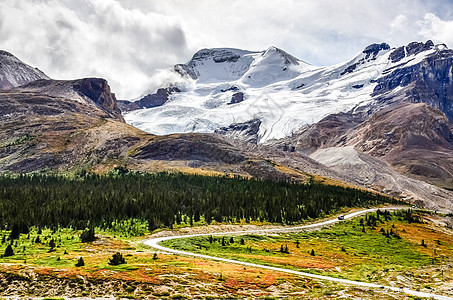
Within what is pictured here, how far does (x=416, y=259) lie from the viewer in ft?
205

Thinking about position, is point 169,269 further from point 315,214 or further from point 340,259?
point 315,214

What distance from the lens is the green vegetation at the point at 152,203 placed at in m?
76.2

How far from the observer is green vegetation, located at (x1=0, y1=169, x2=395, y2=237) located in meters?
76.2

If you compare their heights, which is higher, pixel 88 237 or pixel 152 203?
pixel 152 203

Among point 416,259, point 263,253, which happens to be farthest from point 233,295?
point 416,259

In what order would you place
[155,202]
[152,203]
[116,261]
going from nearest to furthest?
[116,261]
[152,203]
[155,202]

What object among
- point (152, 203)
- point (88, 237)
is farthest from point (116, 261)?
point (152, 203)

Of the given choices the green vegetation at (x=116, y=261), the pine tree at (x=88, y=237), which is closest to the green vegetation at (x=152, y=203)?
the pine tree at (x=88, y=237)

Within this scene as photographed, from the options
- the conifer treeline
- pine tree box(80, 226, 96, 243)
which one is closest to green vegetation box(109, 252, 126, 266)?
pine tree box(80, 226, 96, 243)

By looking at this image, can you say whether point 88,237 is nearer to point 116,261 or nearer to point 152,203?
point 116,261

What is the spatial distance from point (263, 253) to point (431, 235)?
62.7 meters

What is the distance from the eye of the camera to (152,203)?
9369cm

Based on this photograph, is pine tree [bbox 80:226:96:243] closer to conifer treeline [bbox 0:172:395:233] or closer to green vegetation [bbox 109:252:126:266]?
conifer treeline [bbox 0:172:395:233]

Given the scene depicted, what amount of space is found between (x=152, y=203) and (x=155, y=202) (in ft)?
3.65
